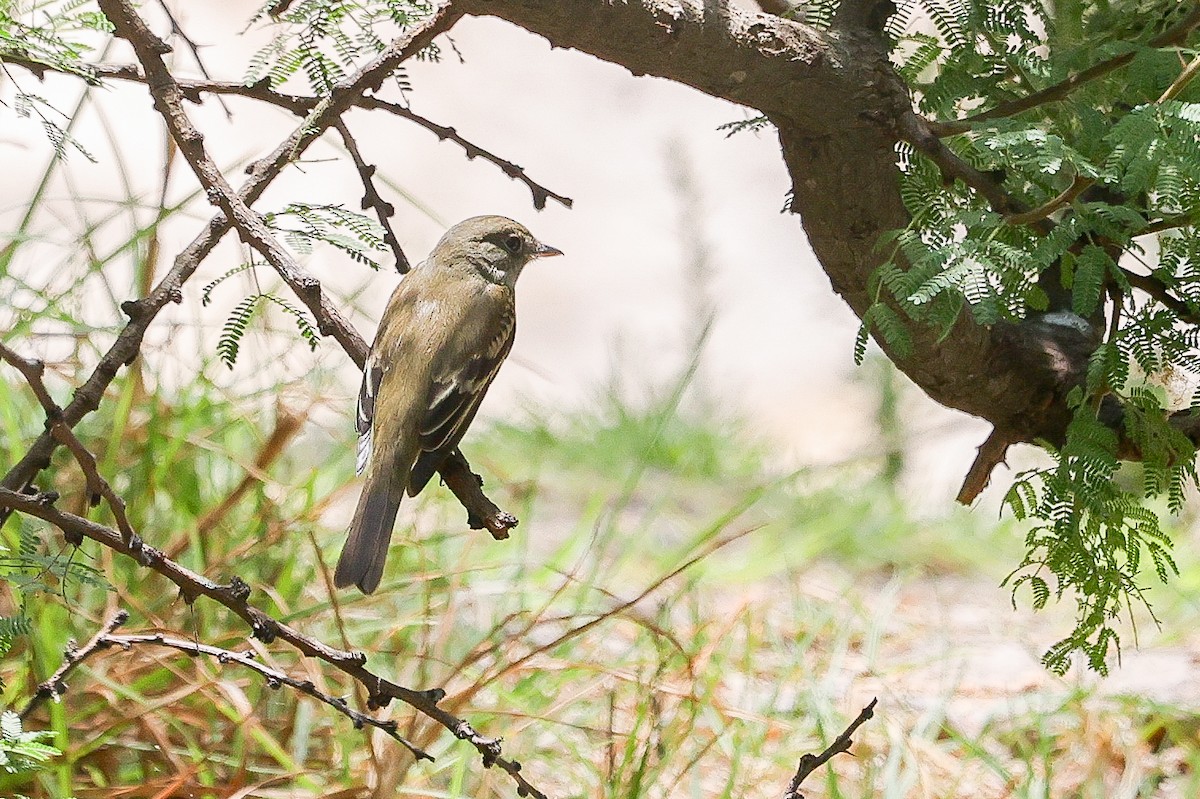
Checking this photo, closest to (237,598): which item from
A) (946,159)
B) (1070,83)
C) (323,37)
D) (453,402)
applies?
(453,402)

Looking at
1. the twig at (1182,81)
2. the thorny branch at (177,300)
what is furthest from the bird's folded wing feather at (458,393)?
the twig at (1182,81)

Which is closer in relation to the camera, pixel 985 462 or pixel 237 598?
pixel 237 598

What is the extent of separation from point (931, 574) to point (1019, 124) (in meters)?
3.83

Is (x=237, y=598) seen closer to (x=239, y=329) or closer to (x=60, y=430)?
(x=60, y=430)

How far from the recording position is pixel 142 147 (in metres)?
8.60

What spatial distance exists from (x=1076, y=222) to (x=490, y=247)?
4.97 ft

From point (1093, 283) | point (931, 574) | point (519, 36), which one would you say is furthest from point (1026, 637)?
point (519, 36)

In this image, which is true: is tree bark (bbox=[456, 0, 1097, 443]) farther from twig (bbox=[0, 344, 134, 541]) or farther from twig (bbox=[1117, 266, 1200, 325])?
twig (bbox=[0, 344, 134, 541])

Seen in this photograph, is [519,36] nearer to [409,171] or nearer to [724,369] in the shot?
[409,171]

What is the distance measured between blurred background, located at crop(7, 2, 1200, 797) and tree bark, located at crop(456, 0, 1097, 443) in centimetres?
63

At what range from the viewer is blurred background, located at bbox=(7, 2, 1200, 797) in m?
2.96

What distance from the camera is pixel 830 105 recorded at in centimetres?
195

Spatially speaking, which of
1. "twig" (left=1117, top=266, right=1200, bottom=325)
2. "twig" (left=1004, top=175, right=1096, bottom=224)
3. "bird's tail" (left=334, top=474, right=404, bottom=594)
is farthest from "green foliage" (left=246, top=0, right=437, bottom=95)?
"twig" (left=1117, top=266, right=1200, bottom=325)

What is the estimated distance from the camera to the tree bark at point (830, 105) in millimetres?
1783
